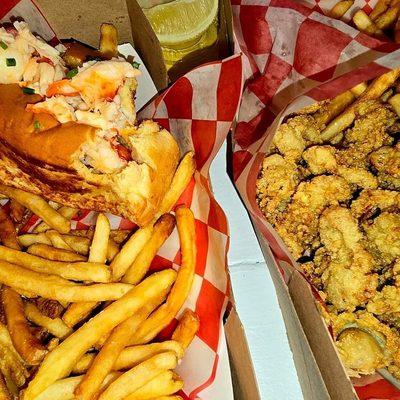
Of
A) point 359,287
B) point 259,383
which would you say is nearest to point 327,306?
point 359,287

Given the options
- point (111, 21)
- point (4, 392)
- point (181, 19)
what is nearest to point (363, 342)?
point (4, 392)

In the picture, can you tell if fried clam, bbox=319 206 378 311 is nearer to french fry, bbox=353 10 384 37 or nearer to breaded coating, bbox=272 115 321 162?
breaded coating, bbox=272 115 321 162

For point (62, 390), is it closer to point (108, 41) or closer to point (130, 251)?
point (130, 251)

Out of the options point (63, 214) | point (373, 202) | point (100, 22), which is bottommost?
point (373, 202)

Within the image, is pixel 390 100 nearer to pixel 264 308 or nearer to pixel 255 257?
pixel 255 257

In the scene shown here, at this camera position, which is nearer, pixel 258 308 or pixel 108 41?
pixel 258 308

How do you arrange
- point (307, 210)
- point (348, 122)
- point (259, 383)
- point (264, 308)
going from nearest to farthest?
point (259, 383) → point (264, 308) → point (307, 210) → point (348, 122)

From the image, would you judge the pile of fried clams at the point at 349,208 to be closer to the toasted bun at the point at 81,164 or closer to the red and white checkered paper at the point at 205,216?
the red and white checkered paper at the point at 205,216

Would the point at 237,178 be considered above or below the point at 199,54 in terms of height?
below
